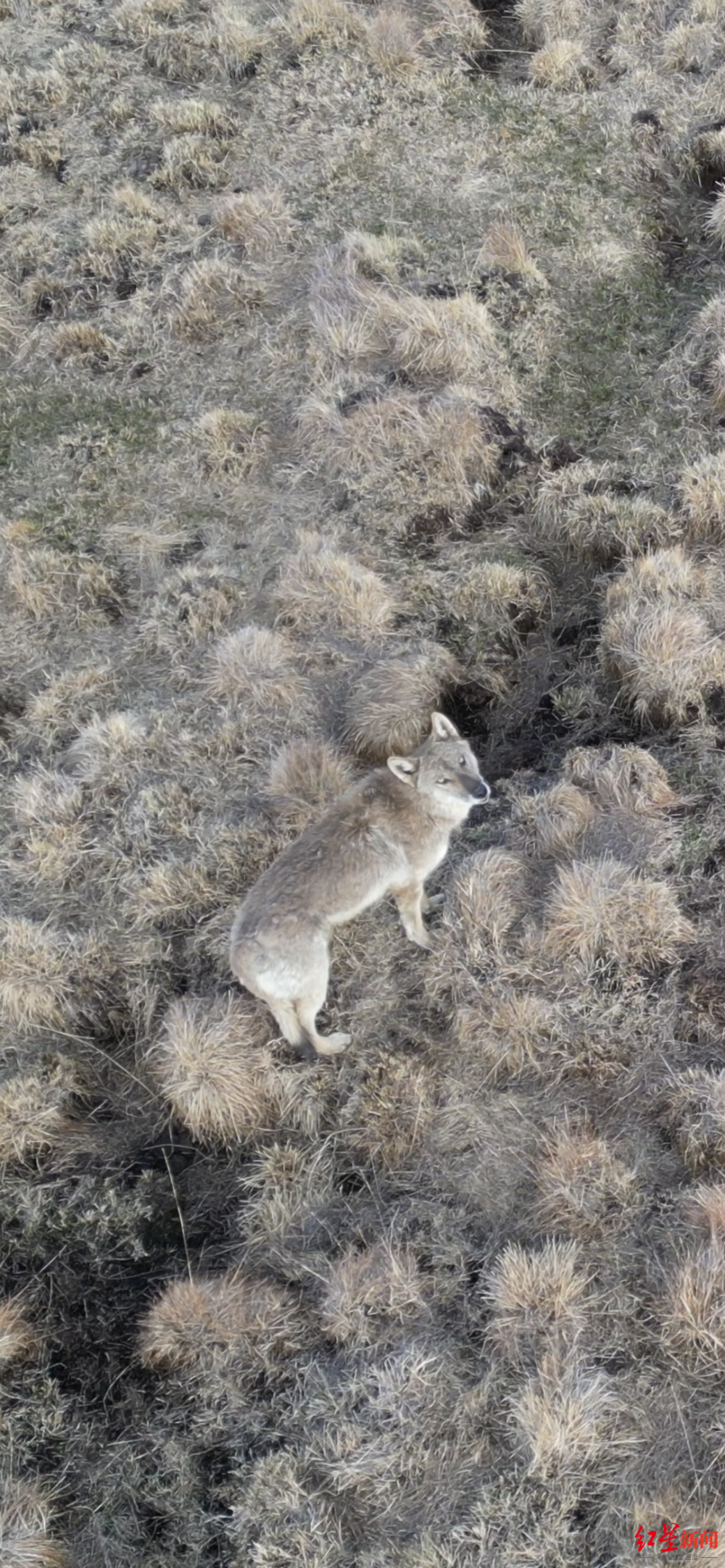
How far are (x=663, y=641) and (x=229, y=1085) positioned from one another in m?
4.50

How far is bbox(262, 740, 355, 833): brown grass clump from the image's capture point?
7.78m

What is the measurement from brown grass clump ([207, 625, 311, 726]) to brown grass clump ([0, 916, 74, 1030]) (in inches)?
91.3

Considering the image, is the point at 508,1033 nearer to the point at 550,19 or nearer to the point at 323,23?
the point at 550,19

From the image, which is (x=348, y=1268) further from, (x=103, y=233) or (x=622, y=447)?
(x=103, y=233)

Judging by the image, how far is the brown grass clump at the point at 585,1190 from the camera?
5816mm

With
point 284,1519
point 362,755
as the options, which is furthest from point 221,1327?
point 362,755

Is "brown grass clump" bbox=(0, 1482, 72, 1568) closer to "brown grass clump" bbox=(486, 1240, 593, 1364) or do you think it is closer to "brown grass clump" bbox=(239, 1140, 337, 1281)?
"brown grass clump" bbox=(239, 1140, 337, 1281)

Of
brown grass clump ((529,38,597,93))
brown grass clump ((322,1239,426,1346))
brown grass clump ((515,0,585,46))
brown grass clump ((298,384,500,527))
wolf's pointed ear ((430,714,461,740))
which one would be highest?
brown grass clump ((515,0,585,46))

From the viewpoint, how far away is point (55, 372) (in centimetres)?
1082

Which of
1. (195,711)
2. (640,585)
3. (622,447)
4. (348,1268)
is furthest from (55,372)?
(348,1268)

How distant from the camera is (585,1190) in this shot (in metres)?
5.89

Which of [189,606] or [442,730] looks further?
[189,606]

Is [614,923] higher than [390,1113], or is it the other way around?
[614,923]

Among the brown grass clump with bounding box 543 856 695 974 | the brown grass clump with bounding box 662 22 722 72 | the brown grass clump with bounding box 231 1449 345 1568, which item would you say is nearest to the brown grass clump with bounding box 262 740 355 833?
the brown grass clump with bounding box 543 856 695 974
